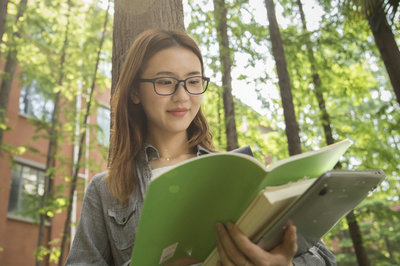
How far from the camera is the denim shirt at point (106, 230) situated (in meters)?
1.62

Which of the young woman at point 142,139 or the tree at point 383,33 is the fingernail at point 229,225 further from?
the tree at point 383,33

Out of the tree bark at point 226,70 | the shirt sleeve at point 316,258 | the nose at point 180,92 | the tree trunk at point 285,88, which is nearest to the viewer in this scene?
the shirt sleeve at point 316,258

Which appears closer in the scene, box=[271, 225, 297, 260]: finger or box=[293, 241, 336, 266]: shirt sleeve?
box=[271, 225, 297, 260]: finger

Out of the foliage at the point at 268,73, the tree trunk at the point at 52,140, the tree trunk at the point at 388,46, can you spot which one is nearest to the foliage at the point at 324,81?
the foliage at the point at 268,73

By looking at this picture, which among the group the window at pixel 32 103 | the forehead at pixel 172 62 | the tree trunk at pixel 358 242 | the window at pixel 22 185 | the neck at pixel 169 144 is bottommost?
the tree trunk at pixel 358 242

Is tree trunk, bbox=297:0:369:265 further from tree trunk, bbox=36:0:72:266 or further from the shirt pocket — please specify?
the shirt pocket

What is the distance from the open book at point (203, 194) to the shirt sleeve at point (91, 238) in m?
0.49

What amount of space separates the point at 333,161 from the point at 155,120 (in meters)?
0.90

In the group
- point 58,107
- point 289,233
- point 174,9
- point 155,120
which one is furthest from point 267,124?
point 289,233

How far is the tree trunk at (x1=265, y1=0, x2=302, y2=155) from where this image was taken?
5836 mm

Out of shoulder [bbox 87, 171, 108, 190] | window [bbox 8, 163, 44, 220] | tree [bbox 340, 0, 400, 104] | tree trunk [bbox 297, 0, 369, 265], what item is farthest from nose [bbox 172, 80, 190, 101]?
window [bbox 8, 163, 44, 220]

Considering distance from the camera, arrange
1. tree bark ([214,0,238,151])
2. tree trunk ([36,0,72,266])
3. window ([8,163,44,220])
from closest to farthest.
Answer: tree bark ([214,0,238,151])
tree trunk ([36,0,72,266])
window ([8,163,44,220])

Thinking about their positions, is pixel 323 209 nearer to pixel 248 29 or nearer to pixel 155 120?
pixel 155 120

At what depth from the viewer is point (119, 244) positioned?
168 cm
